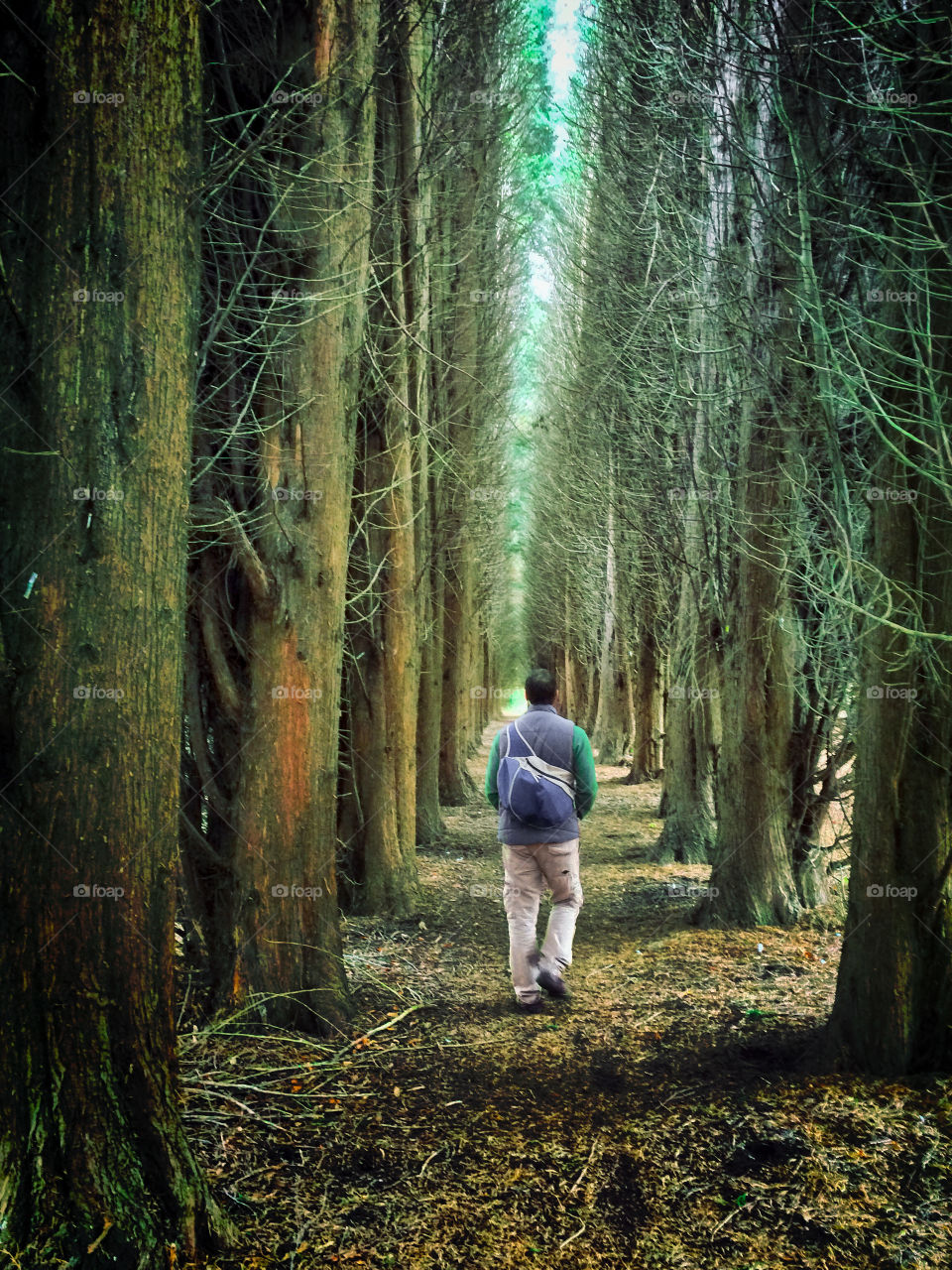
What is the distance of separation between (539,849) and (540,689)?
0.98 m

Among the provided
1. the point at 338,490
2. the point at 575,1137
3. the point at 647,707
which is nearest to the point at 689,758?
the point at 338,490

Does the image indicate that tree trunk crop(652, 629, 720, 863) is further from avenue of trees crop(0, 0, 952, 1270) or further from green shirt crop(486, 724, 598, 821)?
green shirt crop(486, 724, 598, 821)

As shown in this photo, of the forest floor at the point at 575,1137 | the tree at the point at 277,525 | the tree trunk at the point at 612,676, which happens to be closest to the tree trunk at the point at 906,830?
the forest floor at the point at 575,1137

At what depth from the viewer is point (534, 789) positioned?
18.1 feet

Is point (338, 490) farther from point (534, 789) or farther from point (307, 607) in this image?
point (534, 789)

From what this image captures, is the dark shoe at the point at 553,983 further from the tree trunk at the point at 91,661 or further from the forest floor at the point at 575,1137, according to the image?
the tree trunk at the point at 91,661

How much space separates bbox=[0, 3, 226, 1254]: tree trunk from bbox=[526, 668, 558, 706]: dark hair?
3.32 m

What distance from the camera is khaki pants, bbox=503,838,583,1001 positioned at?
5617 millimetres

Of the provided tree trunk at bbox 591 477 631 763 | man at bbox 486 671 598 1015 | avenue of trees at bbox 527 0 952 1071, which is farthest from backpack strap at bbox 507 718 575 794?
tree trunk at bbox 591 477 631 763

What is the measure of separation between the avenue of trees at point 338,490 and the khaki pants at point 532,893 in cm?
111

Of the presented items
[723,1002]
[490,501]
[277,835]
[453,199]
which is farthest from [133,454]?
[490,501]

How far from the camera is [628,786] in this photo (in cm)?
1728

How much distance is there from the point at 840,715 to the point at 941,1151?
4.82m

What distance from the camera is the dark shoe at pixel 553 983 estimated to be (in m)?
5.77
